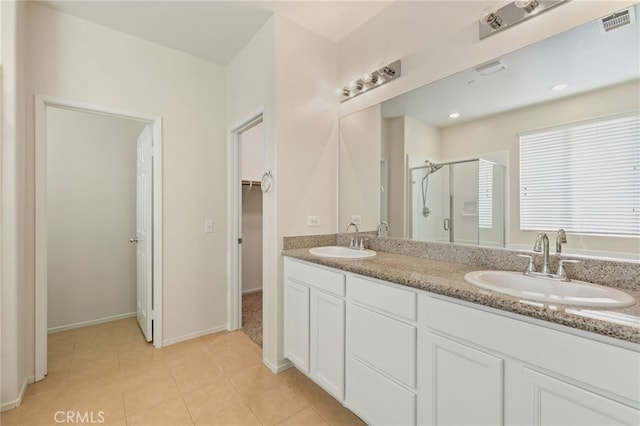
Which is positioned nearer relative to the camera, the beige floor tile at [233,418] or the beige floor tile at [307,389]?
the beige floor tile at [233,418]

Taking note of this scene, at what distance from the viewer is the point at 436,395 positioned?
45.4 inches

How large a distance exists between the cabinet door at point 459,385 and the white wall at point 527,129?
70 cm

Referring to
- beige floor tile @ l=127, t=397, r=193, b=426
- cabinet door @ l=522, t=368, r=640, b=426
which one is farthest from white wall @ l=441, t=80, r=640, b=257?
beige floor tile @ l=127, t=397, r=193, b=426

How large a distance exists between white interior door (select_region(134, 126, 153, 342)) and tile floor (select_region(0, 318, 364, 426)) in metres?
0.29

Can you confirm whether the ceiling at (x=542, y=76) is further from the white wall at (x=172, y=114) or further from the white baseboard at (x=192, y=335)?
the white baseboard at (x=192, y=335)

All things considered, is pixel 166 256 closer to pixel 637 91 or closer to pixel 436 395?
pixel 436 395

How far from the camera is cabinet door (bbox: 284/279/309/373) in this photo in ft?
6.11

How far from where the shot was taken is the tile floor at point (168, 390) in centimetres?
162

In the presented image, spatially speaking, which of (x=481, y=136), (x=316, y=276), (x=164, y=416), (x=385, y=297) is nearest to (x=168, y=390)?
(x=164, y=416)

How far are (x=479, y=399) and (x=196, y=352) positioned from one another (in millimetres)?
2220

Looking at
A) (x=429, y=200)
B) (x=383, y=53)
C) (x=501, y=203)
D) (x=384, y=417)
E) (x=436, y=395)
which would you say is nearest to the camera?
(x=436, y=395)

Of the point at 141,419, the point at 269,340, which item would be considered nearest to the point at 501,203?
the point at 269,340

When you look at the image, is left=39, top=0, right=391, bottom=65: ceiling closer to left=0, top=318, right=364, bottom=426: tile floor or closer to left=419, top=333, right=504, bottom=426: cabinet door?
left=419, top=333, right=504, bottom=426: cabinet door

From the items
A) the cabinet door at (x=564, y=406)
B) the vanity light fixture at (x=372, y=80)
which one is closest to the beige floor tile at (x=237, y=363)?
the cabinet door at (x=564, y=406)
